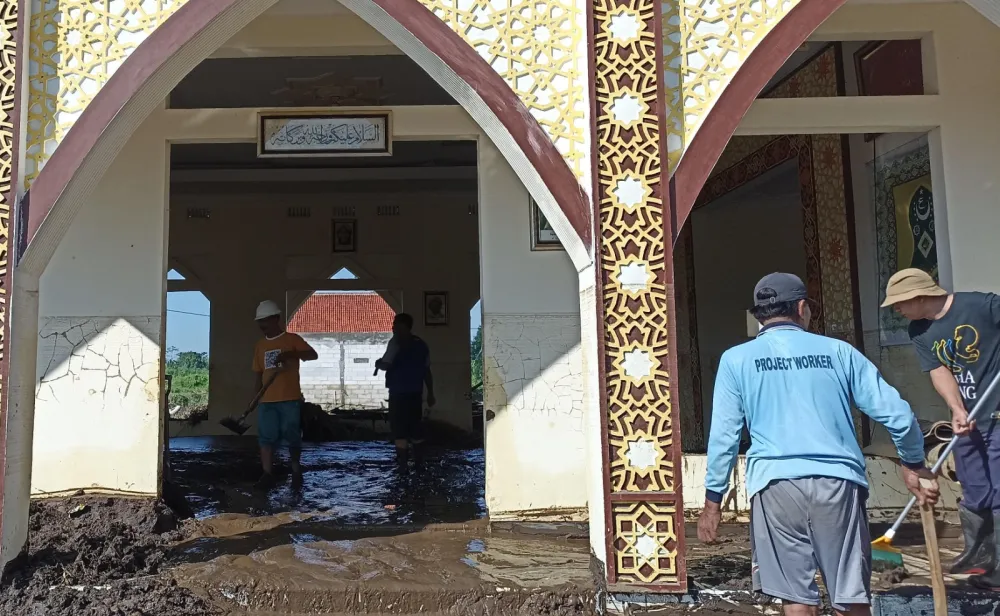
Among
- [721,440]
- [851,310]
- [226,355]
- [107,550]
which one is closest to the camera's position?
[721,440]

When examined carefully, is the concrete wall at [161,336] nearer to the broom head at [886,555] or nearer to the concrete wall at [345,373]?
the broom head at [886,555]

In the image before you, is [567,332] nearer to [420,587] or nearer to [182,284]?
[420,587]

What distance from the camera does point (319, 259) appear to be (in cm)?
1045

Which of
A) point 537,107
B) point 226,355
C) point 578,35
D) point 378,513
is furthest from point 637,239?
point 226,355

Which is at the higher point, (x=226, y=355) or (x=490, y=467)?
(x=226, y=355)

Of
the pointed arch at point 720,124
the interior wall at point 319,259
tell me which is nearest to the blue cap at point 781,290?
the pointed arch at point 720,124

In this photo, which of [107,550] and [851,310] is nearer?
[107,550]

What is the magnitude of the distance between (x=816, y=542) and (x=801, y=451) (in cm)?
24

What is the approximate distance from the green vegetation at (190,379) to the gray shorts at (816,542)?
35.9 feet

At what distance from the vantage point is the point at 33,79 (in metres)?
3.08

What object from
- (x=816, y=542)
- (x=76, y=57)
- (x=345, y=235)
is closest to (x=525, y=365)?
(x=816, y=542)

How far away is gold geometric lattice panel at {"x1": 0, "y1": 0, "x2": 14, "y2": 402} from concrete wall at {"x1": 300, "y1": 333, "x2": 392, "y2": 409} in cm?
1387

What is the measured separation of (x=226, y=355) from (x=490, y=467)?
698 cm

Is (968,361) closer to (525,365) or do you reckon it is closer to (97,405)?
(525,365)
